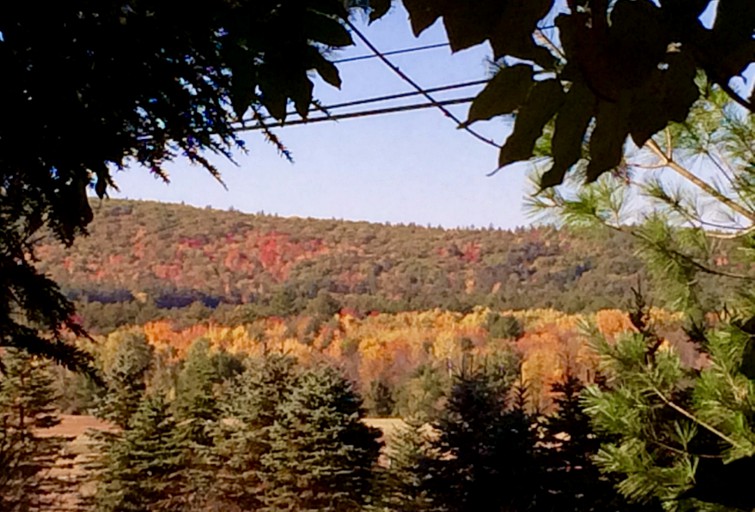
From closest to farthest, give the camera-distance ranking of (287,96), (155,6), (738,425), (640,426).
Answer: (287,96), (155,6), (738,425), (640,426)

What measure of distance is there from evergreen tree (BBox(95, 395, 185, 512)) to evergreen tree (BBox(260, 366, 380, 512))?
1.75ft

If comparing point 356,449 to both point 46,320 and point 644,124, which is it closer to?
point 46,320

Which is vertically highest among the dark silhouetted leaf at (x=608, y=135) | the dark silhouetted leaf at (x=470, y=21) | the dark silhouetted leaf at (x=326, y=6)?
the dark silhouetted leaf at (x=326, y=6)

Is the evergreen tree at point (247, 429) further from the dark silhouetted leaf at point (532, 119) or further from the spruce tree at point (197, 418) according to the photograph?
the dark silhouetted leaf at point (532, 119)

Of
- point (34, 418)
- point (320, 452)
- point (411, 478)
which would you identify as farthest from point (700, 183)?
point (34, 418)

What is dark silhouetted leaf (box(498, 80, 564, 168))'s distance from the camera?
0.35 metres

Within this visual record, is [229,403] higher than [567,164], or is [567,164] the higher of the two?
[567,164]

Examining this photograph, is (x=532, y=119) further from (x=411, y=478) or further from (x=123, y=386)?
(x=123, y=386)

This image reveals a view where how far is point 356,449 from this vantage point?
442cm

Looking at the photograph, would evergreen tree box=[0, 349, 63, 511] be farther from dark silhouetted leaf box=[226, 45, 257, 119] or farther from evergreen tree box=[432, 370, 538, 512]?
dark silhouetted leaf box=[226, 45, 257, 119]

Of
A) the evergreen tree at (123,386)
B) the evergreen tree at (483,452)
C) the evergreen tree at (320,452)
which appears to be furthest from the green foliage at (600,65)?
the evergreen tree at (123,386)

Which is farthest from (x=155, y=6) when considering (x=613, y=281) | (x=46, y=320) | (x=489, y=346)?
(x=489, y=346)

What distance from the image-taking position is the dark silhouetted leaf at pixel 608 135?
13.6 inches

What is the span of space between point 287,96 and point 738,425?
6.99ft
